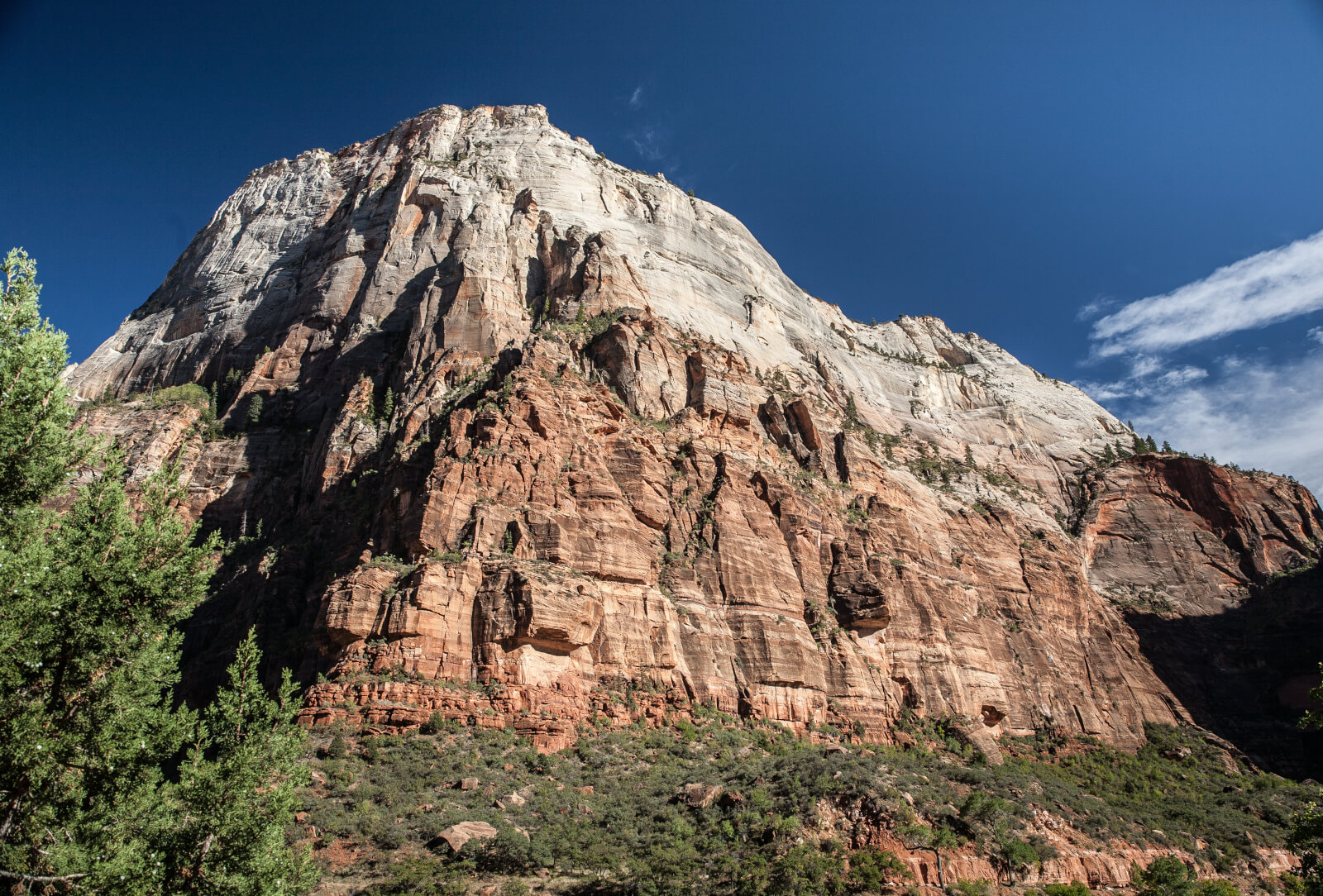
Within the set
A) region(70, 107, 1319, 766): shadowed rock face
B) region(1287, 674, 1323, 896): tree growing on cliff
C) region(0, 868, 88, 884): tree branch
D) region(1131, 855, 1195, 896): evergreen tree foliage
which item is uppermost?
region(70, 107, 1319, 766): shadowed rock face

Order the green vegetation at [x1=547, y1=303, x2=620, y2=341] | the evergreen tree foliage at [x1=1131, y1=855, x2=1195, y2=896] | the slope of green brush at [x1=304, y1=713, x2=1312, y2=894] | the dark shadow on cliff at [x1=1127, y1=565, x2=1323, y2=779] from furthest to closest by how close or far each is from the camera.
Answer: the green vegetation at [x1=547, y1=303, x2=620, y2=341], the dark shadow on cliff at [x1=1127, y1=565, x2=1323, y2=779], the evergreen tree foliage at [x1=1131, y1=855, x2=1195, y2=896], the slope of green brush at [x1=304, y1=713, x2=1312, y2=894]

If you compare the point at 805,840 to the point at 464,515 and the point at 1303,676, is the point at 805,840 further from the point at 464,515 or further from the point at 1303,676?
the point at 1303,676

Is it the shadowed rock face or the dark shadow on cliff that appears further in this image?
the dark shadow on cliff

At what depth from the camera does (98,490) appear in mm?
15375

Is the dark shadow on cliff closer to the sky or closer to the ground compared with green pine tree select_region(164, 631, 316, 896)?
closer to the sky

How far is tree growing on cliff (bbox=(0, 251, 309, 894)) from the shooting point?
13.8 meters

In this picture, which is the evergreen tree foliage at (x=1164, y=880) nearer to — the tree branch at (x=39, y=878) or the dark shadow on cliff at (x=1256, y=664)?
the tree branch at (x=39, y=878)

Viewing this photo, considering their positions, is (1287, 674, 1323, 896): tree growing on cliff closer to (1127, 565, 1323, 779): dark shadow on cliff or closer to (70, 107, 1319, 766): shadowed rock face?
(70, 107, 1319, 766): shadowed rock face

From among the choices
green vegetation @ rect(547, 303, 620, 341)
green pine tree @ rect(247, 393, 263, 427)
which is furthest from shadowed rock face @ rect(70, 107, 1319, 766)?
green pine tree @ rect(247, 393, 263, 427)

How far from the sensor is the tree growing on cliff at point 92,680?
1375 centimetres

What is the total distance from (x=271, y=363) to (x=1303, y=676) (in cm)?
9879

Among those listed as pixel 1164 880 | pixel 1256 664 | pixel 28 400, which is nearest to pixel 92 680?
pixel 28 400

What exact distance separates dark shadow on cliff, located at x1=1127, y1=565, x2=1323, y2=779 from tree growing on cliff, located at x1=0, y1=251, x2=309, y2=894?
240ft

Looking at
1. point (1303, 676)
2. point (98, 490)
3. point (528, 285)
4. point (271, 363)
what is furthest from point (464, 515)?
point (1303, 676)
